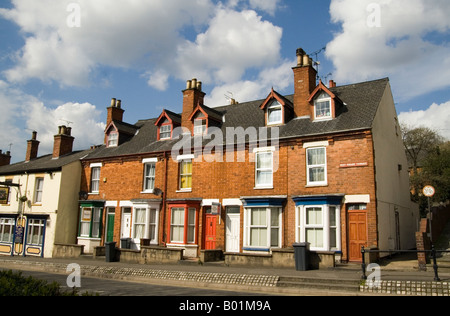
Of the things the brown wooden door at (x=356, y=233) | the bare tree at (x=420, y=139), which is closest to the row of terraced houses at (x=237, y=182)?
the brown wooden door at (x=356, y=233)

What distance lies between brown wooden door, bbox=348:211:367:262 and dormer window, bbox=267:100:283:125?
679cm

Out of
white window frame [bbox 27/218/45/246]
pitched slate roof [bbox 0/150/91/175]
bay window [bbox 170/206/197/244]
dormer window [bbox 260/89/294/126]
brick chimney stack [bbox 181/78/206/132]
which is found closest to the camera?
dormer window [bbox 260/89/294/126]

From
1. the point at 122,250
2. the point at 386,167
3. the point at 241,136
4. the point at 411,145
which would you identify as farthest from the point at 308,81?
the point at 411,145

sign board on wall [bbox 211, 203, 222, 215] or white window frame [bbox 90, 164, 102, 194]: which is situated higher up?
white window frame [bbox 90, 164, 102, 194]

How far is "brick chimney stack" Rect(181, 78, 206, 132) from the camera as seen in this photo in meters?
25.3

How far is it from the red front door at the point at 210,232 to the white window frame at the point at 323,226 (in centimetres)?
513

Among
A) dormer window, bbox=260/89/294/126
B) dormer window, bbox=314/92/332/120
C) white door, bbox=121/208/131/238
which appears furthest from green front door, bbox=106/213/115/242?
dormer window, bbox=314/92/332/120

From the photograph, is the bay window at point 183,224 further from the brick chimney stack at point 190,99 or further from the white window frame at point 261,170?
the brick chimney stack at point 190,99

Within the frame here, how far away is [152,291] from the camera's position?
12.7 m

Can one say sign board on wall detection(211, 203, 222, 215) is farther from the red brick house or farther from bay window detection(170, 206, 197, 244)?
bay window detection(170, 206, 197, 244)

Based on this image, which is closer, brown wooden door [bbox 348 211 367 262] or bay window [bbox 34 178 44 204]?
brown wooden door [bbox 348 211 367 262]

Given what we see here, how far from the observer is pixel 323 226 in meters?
18.0

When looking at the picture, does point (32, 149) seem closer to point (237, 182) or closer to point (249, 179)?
point (237, 182)

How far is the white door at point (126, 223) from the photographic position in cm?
2453
